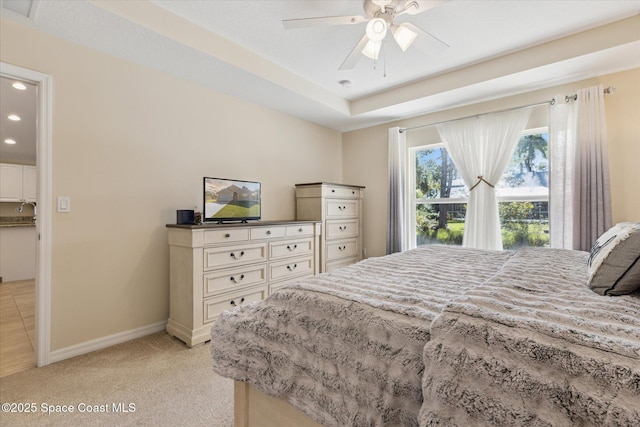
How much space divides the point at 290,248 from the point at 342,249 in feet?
3.58

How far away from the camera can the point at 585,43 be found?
2389 millimetres

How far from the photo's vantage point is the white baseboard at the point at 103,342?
2098mm

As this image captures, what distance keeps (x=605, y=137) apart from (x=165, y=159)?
4216 mm

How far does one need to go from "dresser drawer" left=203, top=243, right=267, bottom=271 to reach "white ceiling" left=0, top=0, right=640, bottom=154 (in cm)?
170

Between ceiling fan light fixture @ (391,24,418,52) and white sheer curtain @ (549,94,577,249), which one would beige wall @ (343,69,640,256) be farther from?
ceiling fan light fixture @ (391,24,418,52)

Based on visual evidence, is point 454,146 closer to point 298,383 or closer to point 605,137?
point 605,137

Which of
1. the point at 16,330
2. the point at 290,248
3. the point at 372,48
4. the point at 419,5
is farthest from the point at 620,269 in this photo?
the point at 16,330

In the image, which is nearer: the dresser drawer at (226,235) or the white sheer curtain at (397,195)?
the dresser drawer at (226,235)

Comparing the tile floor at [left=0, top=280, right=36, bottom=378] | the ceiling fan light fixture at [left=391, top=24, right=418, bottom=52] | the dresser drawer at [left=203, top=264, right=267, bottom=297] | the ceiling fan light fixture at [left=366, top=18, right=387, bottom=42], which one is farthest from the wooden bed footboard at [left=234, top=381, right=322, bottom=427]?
the ceiling fan light fixture at [left=391, top=24, right=418, bottom=52]

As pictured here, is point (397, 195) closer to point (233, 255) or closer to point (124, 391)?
point (233, 255)

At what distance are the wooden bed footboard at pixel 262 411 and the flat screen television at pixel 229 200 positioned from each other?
177 centimetres

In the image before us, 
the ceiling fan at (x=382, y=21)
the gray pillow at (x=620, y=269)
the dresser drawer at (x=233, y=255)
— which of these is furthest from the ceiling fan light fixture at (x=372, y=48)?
the dresser drawer at (x=233, y=255)

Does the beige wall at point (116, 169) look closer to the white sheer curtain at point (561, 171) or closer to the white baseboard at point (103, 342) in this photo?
the white baseboard at point (103, 342)

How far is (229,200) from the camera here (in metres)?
2.89
